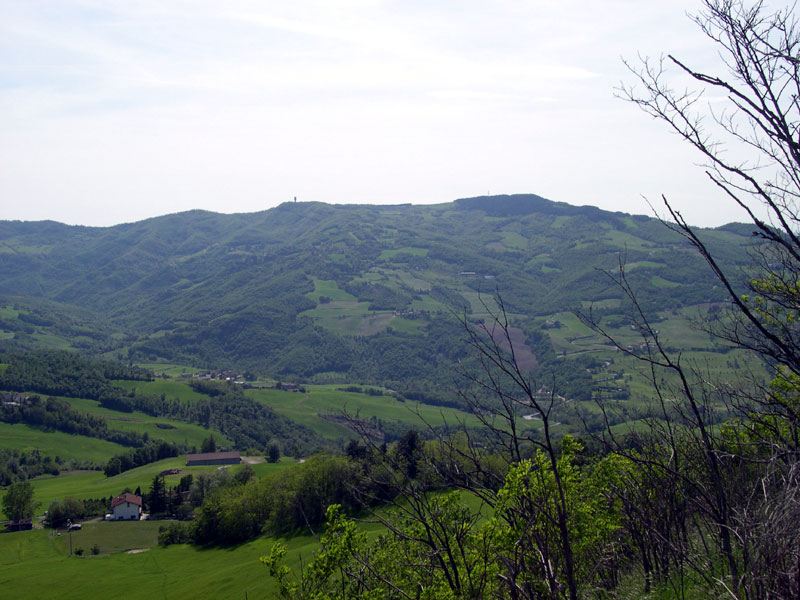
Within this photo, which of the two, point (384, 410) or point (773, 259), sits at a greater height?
point (773, 259)

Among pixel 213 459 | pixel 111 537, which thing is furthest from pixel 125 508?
pixel 213 459

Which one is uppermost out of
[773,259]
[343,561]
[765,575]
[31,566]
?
[773,259]

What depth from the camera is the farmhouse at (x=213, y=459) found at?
110250mm

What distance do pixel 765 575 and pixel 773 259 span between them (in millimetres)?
5974

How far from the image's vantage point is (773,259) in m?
9.32

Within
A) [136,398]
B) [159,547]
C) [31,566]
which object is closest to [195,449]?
[136,398]

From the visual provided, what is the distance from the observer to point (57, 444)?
12719cm

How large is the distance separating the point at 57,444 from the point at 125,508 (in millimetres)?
56305

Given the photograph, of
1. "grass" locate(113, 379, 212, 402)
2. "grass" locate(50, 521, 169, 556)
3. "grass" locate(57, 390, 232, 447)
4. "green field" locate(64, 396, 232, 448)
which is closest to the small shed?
"grass" locate(50, 521, 169, 556)

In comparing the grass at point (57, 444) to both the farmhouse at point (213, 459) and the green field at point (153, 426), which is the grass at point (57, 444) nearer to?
the green field at point (153, 426)

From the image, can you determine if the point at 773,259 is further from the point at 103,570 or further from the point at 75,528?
the point at 75,528

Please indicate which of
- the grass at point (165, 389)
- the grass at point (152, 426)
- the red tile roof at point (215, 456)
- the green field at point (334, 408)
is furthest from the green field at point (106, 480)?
the grass at point (165, 389)

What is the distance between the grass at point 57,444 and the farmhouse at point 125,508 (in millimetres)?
46156

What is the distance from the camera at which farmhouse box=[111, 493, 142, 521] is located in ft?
270
